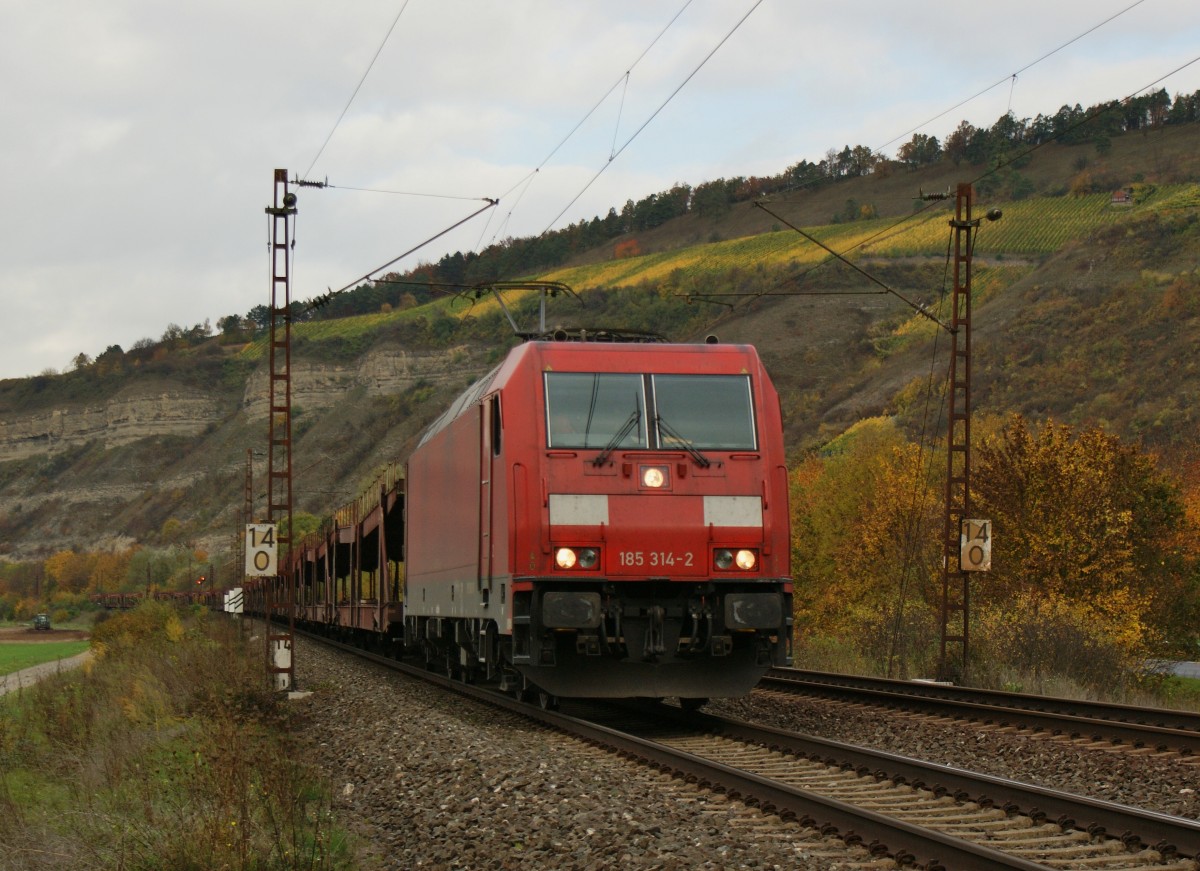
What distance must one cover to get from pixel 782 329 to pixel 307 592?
7427 cm

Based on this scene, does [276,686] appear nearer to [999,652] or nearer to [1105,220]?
[999,652]

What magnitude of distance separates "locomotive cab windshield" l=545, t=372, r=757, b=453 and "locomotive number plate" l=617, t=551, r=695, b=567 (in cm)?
101

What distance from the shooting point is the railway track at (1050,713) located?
11320 mm

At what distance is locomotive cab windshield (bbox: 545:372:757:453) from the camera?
13711 mm

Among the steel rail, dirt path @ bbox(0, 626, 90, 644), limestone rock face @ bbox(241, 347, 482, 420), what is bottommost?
dirt path @ bbox(0, 626, 90, 644)

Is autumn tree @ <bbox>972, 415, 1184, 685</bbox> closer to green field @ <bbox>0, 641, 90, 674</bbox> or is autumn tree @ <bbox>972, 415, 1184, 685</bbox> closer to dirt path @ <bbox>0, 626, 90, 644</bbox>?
green field @ <bbox>0, 641, 90, 674</bbox>

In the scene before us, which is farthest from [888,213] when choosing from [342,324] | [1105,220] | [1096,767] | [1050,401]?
[1096,767]

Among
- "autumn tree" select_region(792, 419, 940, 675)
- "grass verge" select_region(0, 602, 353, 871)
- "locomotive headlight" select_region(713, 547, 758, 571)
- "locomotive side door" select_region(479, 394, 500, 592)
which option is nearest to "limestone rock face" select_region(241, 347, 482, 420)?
"autumn tree" select_region(792, 419, 940, 675)

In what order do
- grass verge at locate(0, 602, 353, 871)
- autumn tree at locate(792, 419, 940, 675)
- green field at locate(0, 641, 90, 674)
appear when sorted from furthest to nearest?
green field at locate(0, 641, 90, 674) → autumn tree at locate(792, 419, 940, 675) → grass verge at locate(0, 602, 353, 871)

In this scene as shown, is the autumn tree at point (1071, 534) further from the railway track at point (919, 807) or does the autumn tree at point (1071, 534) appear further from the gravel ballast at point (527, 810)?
the gravel ballast at point (527, 810)

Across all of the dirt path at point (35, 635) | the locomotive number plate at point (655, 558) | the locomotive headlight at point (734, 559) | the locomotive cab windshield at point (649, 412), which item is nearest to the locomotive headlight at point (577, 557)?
the locomotive number plate at point (655, 558)

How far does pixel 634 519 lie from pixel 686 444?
101cm

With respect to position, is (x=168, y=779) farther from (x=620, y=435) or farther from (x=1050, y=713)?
(x=1050, y=713)

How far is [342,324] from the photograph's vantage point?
17538cm
